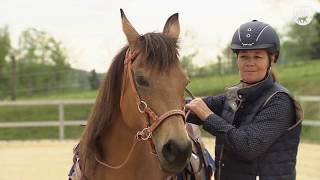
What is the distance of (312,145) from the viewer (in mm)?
12688

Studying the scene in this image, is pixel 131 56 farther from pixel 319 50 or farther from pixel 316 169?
pixel 319 50

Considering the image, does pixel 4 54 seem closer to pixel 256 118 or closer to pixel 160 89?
pixel 256 118

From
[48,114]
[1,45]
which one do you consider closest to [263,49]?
[48,114]

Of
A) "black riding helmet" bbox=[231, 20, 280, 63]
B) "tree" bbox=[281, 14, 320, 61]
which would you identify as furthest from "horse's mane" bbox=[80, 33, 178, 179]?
"tree" bbox=[281, 14, 320, 61]

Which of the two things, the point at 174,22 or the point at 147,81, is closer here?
the point at 147,81

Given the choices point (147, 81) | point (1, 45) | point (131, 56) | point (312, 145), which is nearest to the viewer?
point (147, 81)

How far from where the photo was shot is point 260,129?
2877mm

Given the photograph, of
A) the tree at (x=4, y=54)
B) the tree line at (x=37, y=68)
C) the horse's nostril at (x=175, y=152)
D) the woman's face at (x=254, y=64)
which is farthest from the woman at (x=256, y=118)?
the tree at (x=4, y=54)

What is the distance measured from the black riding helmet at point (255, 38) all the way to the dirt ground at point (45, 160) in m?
5.66

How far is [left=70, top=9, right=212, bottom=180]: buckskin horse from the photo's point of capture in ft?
8.46

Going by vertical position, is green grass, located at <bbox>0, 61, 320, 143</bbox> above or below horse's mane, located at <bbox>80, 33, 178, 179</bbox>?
below

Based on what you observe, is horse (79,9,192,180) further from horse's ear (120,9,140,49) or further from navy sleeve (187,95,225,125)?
navy sleeve (187,95,225,125)

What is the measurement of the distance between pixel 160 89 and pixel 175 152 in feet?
1.12

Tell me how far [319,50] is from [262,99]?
27019mm
